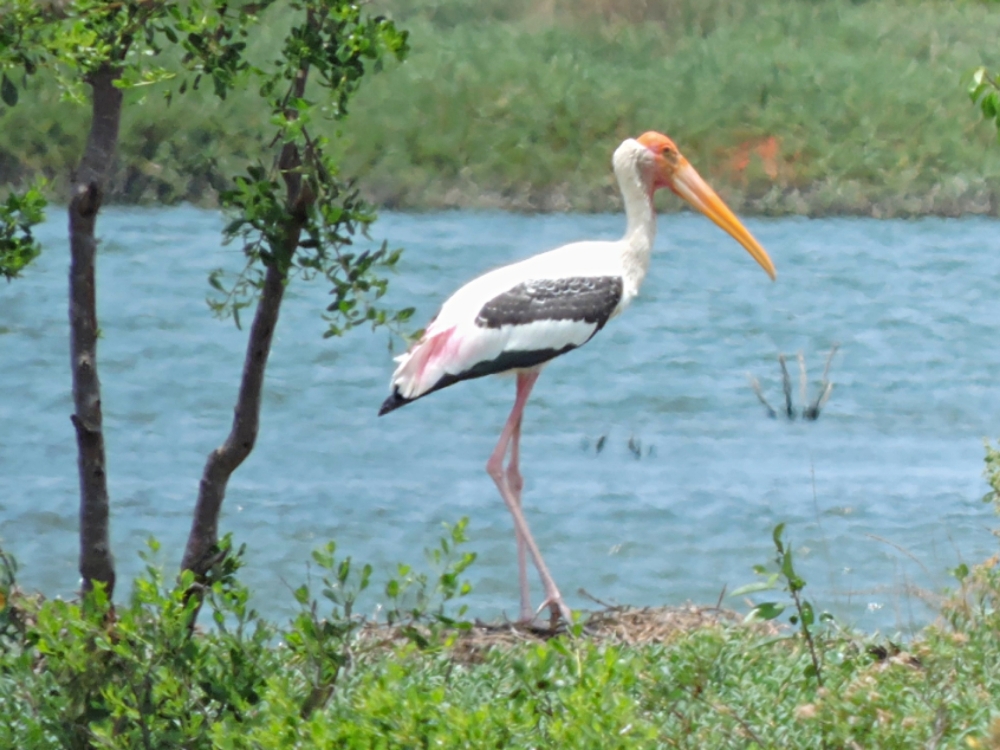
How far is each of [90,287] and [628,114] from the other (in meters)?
6.43

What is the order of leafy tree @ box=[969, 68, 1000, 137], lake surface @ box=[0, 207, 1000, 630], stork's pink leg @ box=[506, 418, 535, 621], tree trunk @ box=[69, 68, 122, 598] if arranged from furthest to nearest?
1. lake surface @ box=[0, 207, 1000, 630]
2. stork's pink leg @ box=[506, 418, 535, 621]
3. leafy tree @ box=[969, 68, 1000, 137]
4. tree trunk @ box=[69, 68, 122, 598]

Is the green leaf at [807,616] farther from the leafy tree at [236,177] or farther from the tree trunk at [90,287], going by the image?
the tree trunk at [90,287]

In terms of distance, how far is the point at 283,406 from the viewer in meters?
7.01

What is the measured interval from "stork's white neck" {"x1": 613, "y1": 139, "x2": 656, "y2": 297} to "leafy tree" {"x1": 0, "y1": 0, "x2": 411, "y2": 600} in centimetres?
198

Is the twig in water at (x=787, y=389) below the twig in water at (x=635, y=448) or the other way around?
the other way around

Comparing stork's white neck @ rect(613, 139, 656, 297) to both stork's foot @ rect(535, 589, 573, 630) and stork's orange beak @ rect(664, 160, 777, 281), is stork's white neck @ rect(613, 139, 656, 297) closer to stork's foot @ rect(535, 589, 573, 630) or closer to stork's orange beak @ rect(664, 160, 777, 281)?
stork's orange beak @ rect(664, 160, 777, 281)

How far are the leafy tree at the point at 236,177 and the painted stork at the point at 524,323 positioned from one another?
1.53 meters

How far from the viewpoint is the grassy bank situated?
345 inches

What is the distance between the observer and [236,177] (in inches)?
114

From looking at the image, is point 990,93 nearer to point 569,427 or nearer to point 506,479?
point 506,479

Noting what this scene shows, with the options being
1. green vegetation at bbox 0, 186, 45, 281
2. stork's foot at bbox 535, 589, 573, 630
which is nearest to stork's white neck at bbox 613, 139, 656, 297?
stork's foot at bbox 535, 589, 573, 630

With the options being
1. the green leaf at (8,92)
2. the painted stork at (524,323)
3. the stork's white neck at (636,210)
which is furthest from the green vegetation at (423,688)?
the stork's white neck at (636,210)

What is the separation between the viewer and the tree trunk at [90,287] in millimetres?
3164

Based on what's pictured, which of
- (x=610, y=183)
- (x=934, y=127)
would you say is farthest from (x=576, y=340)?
(x=934, y=127)
